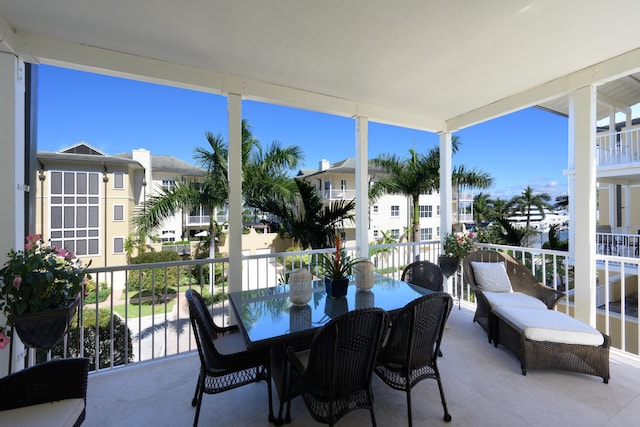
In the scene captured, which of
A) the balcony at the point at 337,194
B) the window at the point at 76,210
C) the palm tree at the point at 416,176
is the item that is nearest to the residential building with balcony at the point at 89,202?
the window at the point at 76,210

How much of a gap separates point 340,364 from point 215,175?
897 cm

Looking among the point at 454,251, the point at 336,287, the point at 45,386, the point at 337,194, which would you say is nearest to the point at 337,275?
the point at 336,287

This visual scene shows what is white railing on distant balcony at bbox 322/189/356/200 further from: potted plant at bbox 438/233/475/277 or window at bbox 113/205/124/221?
potted plant at bbox 438/233/475/277

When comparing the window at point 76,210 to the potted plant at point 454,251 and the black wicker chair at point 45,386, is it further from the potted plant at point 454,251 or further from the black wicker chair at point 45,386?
the potted plant at point 454,251

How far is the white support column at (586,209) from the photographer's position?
302cm

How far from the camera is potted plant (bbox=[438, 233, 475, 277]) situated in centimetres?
402

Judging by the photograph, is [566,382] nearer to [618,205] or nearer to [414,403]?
[414,403]

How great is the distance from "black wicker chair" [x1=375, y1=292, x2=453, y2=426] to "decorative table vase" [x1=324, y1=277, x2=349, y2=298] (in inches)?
25.1

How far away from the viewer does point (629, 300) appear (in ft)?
23.6

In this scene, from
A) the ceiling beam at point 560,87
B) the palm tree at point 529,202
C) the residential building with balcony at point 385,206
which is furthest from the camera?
the palm tree at point 529,202

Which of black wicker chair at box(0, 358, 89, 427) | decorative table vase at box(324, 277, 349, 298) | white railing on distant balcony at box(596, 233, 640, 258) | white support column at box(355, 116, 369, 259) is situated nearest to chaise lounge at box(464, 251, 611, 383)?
white support column at box(355, 116, 369, 259)

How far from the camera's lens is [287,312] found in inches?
84.0

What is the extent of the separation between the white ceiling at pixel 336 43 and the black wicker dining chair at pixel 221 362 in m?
2.20

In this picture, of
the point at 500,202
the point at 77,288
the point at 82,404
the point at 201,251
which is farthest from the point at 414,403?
the point at 500,202
